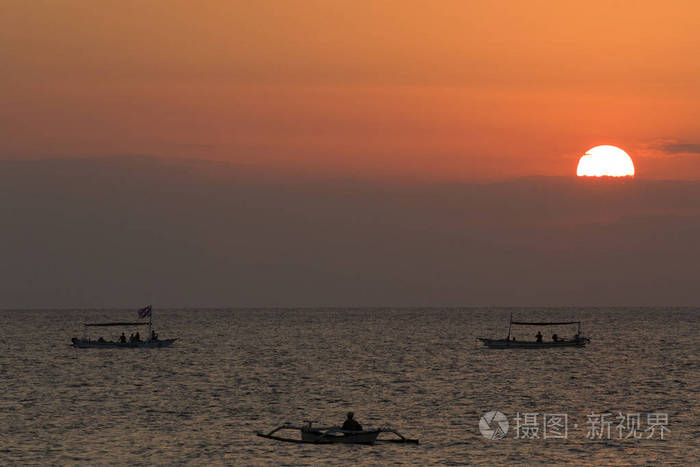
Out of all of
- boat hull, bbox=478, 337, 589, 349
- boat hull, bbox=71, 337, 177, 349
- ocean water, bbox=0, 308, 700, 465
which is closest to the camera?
ocean water, bbox=0, 308, 700, 465

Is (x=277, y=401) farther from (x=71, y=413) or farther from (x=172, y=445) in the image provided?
(x=172, y=445)

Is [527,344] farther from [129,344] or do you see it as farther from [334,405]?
[334,405]

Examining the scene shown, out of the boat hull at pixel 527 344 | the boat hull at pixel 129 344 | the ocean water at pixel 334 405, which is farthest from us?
the boat hull at pixel 527 344

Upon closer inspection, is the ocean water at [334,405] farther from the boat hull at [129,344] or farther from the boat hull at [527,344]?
the boat hull at [527,344]

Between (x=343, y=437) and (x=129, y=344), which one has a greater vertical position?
(x=129, y=344)

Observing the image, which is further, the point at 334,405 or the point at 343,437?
the point at 334,405

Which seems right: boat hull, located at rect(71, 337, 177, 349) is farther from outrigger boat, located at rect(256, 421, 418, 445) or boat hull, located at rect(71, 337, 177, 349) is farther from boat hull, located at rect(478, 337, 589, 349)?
outrigger boat, located at rect(256, 421, 418, 445)

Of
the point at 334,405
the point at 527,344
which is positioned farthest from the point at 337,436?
the point at 527,344

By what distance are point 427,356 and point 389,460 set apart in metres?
106

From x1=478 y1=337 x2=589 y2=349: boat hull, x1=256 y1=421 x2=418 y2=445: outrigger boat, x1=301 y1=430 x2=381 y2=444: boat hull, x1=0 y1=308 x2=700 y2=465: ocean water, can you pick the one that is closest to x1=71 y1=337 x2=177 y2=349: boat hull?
x1=0 y1=308 x2=700 y2=465: ocean water

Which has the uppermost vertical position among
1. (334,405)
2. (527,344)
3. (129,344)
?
(527,344)

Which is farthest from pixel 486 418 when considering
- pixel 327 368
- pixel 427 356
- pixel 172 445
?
pixel 427 356

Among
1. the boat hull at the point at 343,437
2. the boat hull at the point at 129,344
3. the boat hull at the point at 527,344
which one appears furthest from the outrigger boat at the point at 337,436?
the boat hull at the point at 527,344

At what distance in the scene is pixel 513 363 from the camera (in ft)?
492
